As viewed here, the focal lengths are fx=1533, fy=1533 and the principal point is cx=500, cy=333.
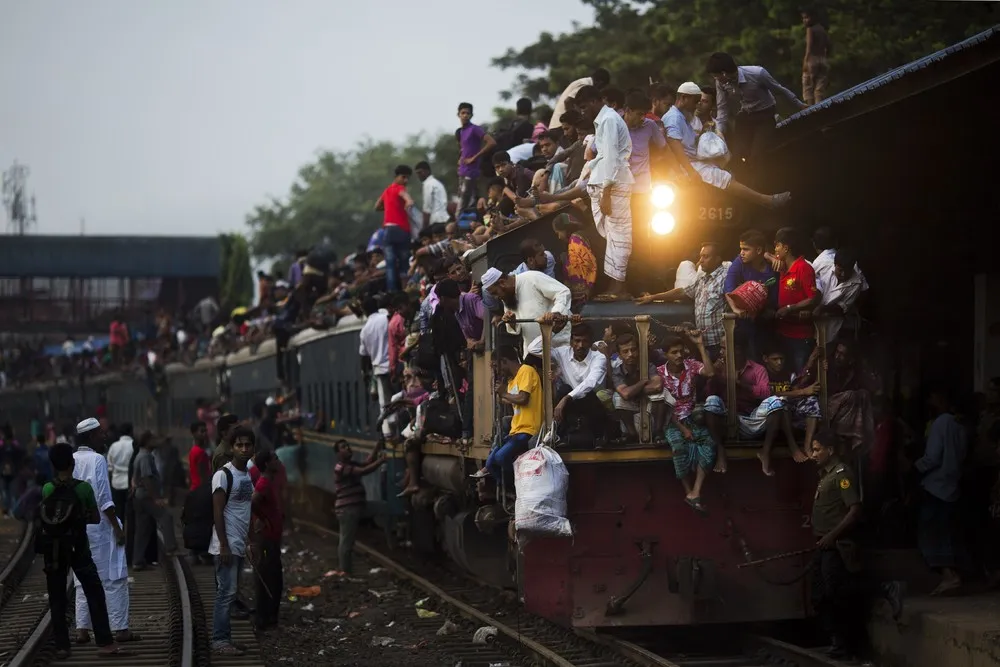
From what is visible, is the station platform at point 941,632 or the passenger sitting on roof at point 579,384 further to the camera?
the passenger sitting on roof at point 579,384

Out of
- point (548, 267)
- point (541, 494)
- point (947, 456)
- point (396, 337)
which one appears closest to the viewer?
point (541, 494)

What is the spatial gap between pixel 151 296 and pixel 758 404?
42.3 metres

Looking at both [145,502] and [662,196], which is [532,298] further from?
[145,502]

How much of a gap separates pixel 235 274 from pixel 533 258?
57456 millimetres

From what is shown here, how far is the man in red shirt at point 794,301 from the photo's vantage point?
11.2 metres

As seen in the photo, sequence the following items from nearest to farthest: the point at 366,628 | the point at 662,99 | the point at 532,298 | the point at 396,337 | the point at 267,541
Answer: the point at 532,298 → the point at 662,99 → the point at 267,541 → the point at 366,628 → the point at 396,337

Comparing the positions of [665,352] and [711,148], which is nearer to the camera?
[665,352]

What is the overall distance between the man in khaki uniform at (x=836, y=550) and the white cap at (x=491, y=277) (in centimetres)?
268

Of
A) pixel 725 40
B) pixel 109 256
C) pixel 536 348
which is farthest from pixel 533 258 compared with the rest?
pixel 109 256

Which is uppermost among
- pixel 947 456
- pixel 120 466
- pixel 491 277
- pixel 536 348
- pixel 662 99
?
pixel 662 99

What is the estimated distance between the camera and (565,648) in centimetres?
1177

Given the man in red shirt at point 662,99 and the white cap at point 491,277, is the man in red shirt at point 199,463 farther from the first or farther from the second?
the man in red shirt at point 662,99

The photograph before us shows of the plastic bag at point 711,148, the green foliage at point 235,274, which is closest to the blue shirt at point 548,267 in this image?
the plastic bag at point 711,148

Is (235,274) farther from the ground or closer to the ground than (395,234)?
farther from the ground
